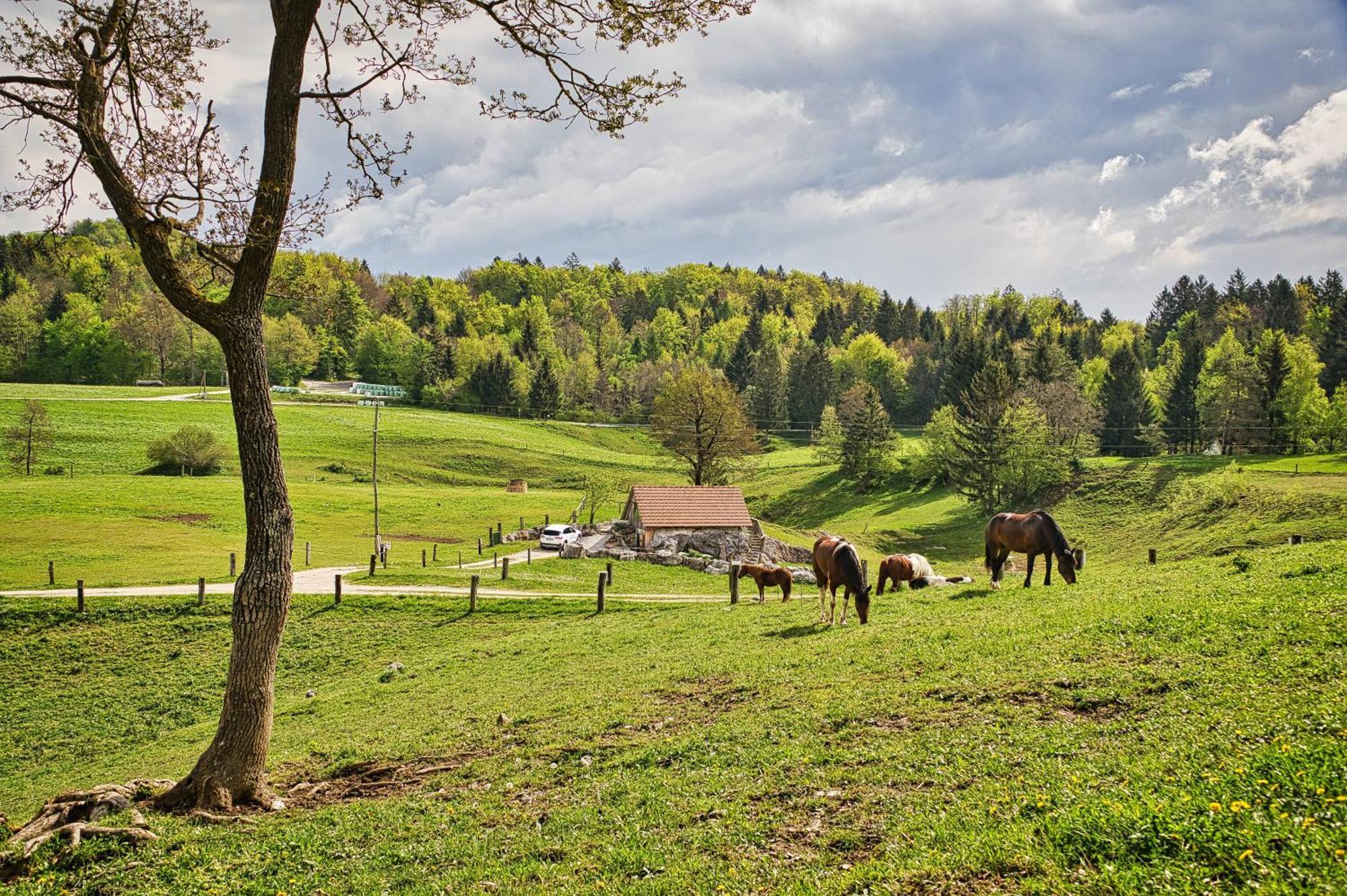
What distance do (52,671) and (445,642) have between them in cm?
1232

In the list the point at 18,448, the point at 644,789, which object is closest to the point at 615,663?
the point at 644,789

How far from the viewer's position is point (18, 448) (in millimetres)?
71875

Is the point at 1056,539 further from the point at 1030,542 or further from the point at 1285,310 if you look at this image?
the point at 1285,310

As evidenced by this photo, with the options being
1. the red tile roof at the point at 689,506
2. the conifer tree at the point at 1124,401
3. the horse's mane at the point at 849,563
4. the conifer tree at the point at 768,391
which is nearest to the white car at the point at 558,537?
the red tile roof at the point at 689,506

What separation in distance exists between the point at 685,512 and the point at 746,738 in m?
40.3

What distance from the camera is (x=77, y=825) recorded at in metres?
8.47

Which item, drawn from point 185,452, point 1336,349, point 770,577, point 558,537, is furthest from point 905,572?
point 1336,349

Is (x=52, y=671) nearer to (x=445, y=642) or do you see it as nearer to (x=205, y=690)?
(x=205, y=690)

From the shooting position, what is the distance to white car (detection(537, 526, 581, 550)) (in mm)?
50031

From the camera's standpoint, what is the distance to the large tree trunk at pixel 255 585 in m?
10.2

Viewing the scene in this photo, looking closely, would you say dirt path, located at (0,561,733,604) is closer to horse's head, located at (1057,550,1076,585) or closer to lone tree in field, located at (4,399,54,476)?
horse's head, located at (1057,550,1076,585)

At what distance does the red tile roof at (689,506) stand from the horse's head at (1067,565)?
101 feet

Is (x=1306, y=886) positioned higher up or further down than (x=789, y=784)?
higher up

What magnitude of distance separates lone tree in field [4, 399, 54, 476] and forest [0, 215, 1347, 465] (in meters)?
17.3
